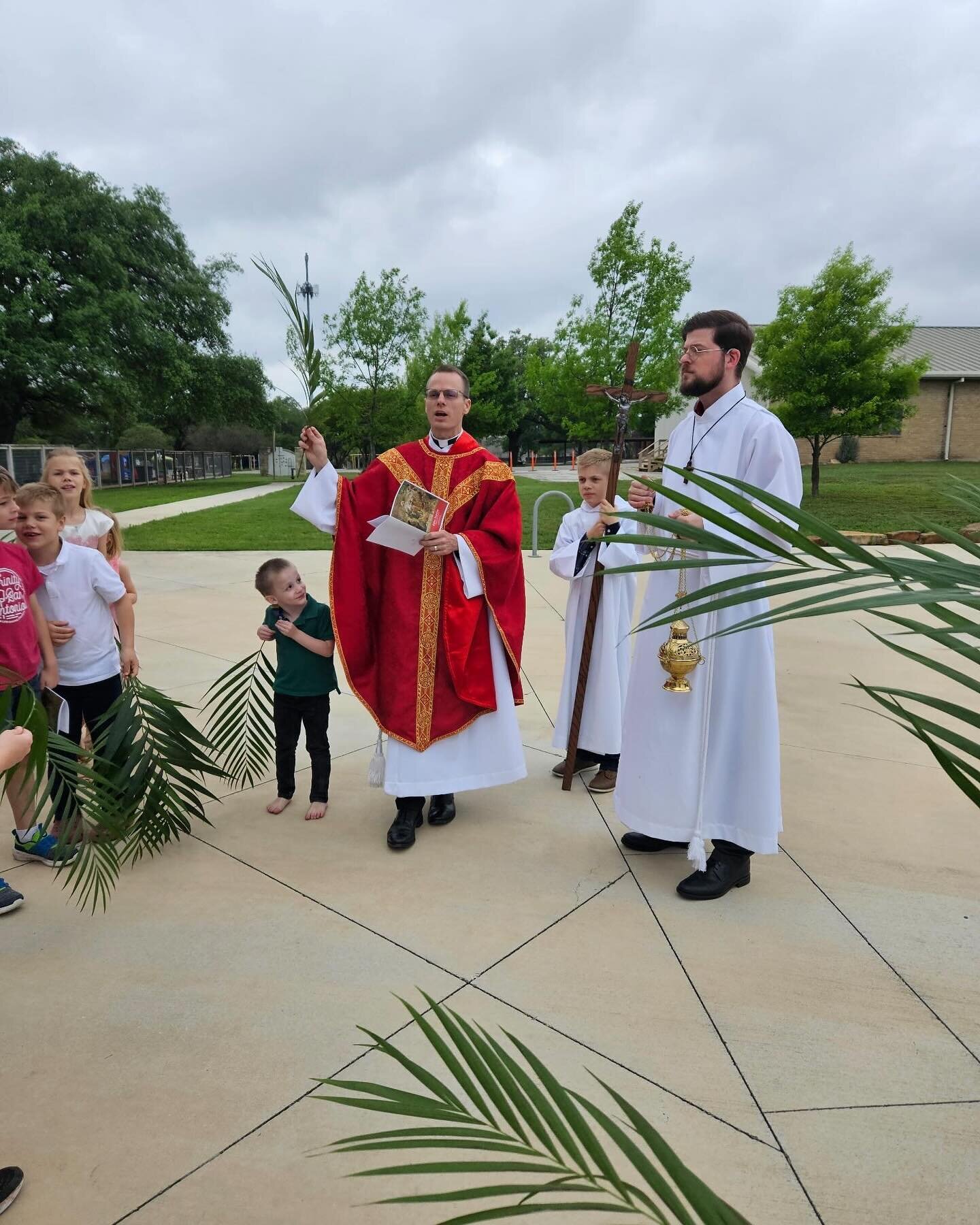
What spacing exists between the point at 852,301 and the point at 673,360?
15.5ft

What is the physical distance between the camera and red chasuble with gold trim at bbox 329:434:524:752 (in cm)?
348

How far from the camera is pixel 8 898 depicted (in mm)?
2809

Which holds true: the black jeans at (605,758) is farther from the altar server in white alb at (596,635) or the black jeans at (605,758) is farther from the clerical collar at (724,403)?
the clerical collar at (724,403)

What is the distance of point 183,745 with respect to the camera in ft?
10.2

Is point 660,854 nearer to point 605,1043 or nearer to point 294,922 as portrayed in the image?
point 605,1043

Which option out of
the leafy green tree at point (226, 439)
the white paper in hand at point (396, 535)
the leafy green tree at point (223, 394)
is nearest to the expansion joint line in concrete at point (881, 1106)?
the white paper in hand at point (396, 535)

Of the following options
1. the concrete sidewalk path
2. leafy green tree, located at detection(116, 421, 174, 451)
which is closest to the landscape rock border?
the concrete sidewalk path

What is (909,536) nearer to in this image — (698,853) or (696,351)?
(696,351)

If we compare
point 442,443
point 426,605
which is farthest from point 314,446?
point 426,605

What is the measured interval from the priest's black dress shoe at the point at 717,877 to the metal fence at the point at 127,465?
1736 cm

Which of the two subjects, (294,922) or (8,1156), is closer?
(8,1156)

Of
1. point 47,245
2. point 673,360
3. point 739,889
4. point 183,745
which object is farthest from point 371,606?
point 47,245

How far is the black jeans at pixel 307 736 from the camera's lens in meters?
3.57

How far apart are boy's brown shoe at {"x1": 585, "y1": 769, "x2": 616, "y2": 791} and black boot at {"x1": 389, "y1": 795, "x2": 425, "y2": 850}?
908mm
